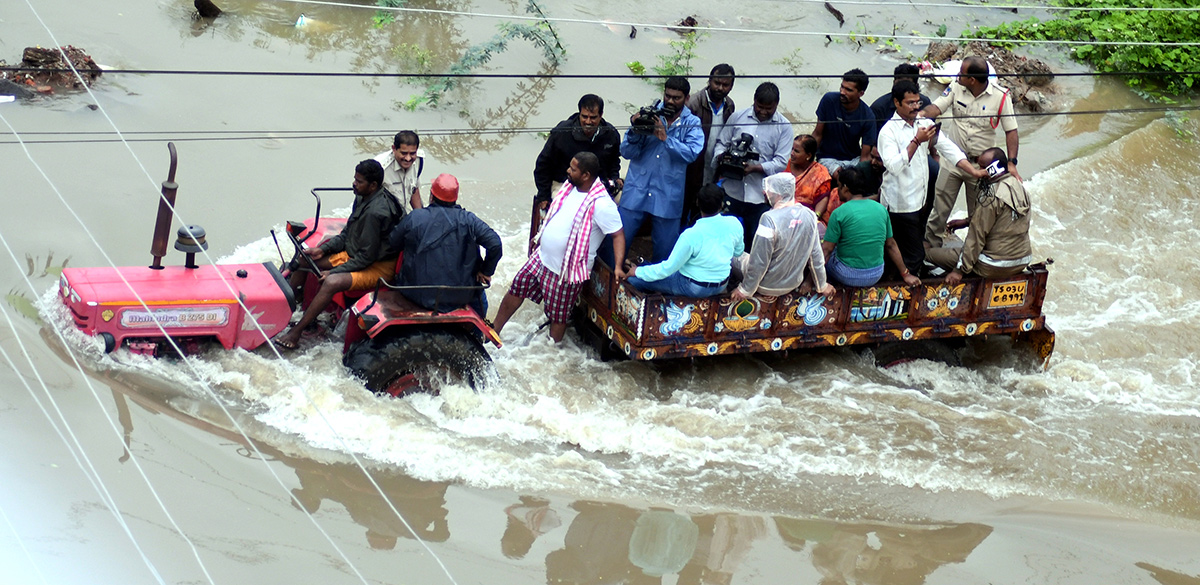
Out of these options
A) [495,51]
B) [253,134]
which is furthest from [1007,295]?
[253,134]

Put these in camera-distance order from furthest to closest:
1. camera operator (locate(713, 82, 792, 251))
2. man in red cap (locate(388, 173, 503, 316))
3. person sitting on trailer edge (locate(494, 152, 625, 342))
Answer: camera operator (locate(713, 82, 792, 251)) → person sitting on trailer edge (locate(494, 152, 625, 342)) → man in red cap (locate(388, 173, 503, 316))

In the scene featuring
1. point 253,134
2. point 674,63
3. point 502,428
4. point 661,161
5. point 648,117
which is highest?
point 674,63

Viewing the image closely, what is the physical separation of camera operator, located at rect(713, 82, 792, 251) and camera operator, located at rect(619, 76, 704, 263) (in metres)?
0.46

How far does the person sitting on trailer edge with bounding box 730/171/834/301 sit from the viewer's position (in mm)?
7570

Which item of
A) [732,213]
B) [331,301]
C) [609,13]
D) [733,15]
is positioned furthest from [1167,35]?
[331,301]

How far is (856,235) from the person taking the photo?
7.90m

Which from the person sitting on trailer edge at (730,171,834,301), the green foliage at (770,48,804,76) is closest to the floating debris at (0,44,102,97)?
the person sitting on trailer edge at (730,171,834,301)

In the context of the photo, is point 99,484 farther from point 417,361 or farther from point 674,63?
point 674,63

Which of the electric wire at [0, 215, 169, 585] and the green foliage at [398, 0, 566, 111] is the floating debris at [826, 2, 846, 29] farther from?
the electric wire at [0, 215, 169, 585]

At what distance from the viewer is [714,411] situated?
26.3 ft

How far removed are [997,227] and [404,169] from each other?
14.1 ft

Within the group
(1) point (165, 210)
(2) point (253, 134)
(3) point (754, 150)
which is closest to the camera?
(1) point (165, 210)

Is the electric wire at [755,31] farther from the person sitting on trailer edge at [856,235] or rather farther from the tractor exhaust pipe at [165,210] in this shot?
the tractor exhaust pipe at [165,210]

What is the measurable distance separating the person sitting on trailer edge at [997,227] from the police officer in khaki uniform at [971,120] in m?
0.31
